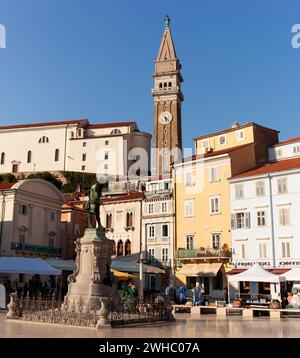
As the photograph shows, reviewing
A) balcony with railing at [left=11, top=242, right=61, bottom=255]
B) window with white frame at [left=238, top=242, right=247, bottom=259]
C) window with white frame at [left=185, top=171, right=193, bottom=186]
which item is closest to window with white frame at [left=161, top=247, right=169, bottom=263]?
window with white frame at [left=185, top=171, right=193, bottom=186]

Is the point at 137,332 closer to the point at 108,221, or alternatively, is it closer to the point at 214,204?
the point at 214,204

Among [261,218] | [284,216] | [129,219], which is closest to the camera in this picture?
[284,216]

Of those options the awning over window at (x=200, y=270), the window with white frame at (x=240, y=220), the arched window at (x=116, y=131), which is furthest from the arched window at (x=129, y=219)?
the arched window at (x=116, y=131)

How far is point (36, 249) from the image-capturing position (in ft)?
143

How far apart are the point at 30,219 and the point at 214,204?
16736 mm

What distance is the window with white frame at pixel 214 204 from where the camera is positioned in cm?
4038

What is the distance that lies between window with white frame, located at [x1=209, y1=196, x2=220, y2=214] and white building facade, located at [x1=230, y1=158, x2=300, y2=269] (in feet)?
5.13

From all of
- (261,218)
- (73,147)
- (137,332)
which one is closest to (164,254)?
(261,218)

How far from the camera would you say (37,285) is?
3198 cm

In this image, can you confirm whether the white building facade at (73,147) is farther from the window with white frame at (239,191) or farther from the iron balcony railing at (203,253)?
the window with white frame at (239,191)

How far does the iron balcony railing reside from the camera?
3822 cm

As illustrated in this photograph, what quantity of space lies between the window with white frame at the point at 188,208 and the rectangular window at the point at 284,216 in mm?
8742

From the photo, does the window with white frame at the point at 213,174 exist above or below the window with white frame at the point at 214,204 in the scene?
above
